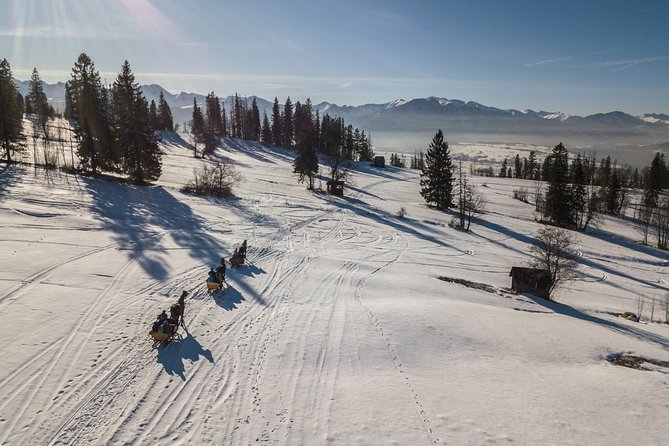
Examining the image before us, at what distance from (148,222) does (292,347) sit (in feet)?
70.4

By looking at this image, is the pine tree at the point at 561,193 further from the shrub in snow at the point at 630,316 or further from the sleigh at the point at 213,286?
the sleigh at the point at 213,286

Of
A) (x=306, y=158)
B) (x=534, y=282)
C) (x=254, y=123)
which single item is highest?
(x=254, y=123)

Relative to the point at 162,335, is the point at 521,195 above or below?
above

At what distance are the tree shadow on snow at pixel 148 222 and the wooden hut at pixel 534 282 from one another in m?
19.3

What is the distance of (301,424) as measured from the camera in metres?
9.05

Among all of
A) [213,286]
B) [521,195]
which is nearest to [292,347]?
[213,286]

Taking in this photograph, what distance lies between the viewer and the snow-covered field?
9031 mm

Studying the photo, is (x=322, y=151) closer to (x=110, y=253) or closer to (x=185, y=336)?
(x=110, y=253)

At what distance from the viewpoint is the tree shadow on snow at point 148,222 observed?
22016mm

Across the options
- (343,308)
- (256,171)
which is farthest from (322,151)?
(343,308)

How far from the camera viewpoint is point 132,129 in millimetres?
40719

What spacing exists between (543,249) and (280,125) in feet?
292

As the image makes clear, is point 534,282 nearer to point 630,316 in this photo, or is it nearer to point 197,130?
point 630,316

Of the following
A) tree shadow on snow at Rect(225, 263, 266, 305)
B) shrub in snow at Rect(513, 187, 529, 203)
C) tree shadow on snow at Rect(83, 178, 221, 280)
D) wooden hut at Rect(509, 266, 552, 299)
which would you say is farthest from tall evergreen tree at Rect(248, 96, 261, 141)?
wooden hut at Rect(509, 266, 552, 299)
